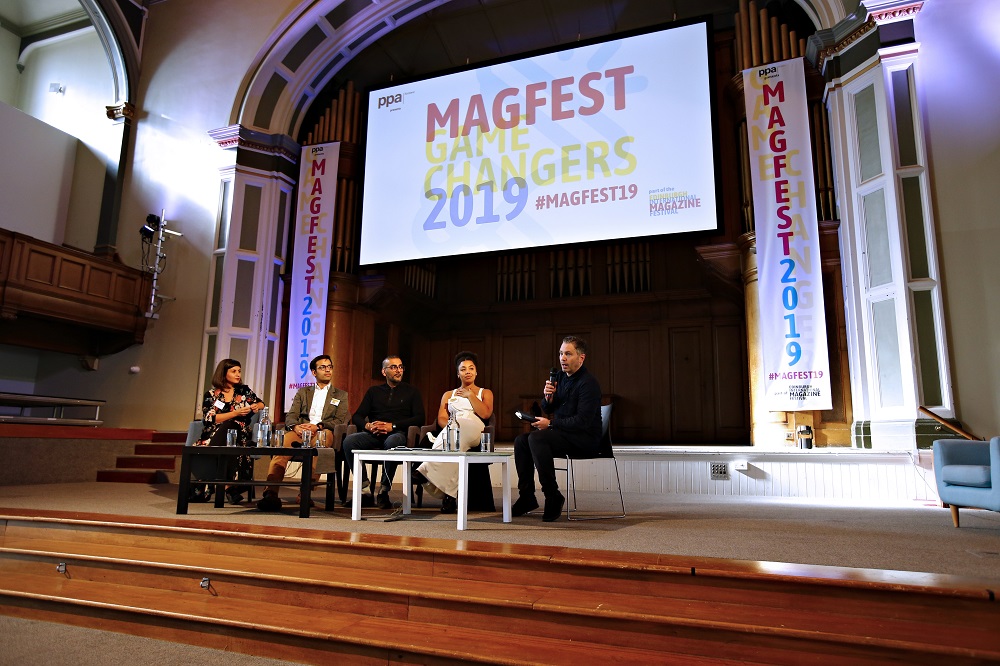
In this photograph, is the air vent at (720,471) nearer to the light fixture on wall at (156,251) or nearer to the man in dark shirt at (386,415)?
the man in dark shirt at (386,415)

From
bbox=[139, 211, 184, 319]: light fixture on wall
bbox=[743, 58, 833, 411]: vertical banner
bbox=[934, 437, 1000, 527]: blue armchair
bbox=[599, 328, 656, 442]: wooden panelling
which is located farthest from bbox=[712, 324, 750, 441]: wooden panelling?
bbox=[139, 211, 184, 319]: light fixture on wall

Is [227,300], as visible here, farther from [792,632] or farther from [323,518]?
[792,632]

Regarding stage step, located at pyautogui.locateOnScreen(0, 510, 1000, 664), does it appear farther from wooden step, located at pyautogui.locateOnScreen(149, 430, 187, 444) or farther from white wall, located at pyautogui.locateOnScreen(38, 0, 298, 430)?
white wall, located at pyautogui.locateOnScreen(38, 0, 298, 430)

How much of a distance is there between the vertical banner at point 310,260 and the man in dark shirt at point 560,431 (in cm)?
418

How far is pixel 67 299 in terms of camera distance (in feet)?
22.9

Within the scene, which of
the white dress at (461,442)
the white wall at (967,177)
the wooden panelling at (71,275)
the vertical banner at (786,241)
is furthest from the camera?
the wooden panelling at (71,275)

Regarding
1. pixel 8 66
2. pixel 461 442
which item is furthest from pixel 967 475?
pixel 8 66

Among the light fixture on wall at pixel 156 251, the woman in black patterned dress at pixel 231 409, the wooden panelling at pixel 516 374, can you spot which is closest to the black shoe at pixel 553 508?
the woman in black patterned dress at pixel 231 409

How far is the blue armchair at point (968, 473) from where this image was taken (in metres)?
3.13

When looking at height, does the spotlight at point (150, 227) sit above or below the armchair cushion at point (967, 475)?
above

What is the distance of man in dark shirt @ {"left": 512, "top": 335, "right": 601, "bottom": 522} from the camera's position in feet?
11.3

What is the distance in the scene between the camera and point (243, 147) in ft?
25.2

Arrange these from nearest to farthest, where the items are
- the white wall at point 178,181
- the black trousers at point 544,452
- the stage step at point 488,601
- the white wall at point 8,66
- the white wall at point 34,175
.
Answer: the stage step at point 488,601 < the black trousers at point 544,452 < the white wall at point 178,181 < the white wall at point 34,175 < the white wall at point 8,66

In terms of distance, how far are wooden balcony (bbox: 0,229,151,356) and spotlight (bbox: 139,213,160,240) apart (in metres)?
0.43
